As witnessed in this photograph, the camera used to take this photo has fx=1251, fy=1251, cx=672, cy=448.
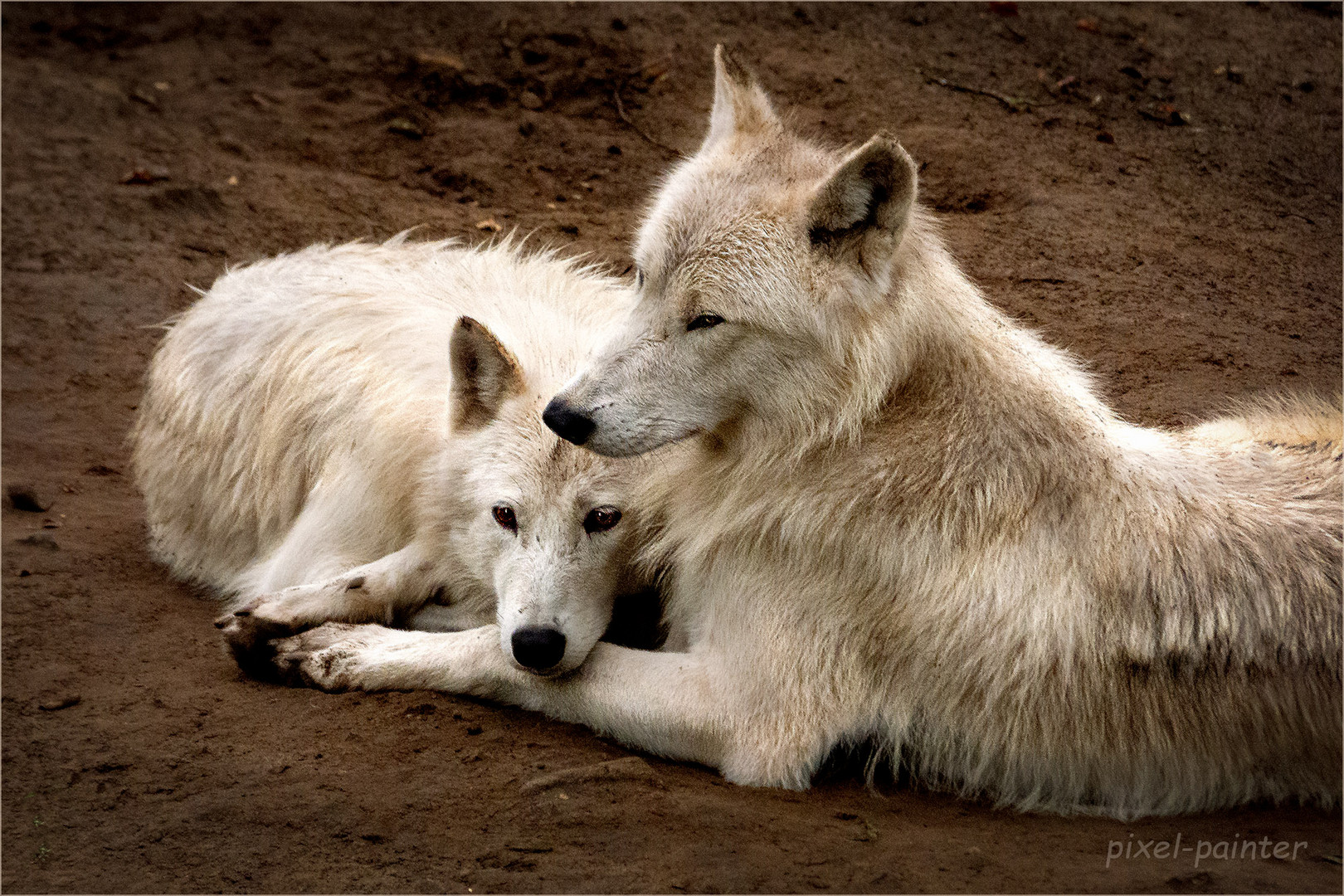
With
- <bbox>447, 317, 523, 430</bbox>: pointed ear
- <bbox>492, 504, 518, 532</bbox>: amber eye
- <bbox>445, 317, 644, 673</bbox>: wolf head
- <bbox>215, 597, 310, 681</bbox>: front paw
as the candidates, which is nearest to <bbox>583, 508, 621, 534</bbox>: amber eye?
<bbox>445, 317, 644, 673</bbox>: wolf head

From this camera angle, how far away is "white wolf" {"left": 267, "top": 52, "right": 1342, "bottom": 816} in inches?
135

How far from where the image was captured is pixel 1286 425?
433cm

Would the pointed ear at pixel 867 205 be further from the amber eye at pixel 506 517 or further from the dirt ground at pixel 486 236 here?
the dirt ground at pixel 486 236

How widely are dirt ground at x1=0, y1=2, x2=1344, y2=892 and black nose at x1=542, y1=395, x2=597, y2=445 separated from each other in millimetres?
1001

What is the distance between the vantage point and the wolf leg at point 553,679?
12.2 ft

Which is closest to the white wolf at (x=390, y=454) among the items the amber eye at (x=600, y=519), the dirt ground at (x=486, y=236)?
the amber eye at (x=600, y=519)

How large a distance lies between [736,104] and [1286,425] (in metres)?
2.20

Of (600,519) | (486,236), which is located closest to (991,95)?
(486,236)

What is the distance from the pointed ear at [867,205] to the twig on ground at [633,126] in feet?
16.4

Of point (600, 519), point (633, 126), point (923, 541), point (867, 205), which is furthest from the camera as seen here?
point (633, 126)

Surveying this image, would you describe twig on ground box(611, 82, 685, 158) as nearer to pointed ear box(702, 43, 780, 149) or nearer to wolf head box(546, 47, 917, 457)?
pointed ear box(702, 43, 780, 149)

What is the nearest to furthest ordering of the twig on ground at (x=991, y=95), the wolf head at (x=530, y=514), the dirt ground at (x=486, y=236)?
the dirt ground at (x=486, y=236) → the wolf head at (x=530, y=514) → the twig on ground at (x=991, y=95)

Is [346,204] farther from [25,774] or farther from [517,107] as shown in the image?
[25,774]

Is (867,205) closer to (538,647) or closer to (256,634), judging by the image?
(538,647)
